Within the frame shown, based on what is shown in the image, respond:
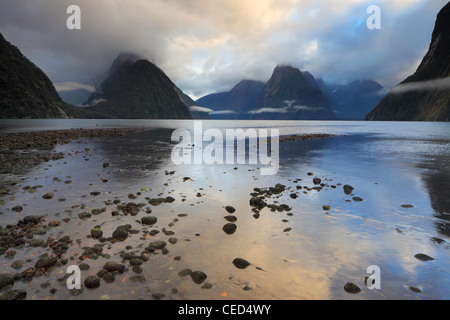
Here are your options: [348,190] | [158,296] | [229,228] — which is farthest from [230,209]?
[348,190]


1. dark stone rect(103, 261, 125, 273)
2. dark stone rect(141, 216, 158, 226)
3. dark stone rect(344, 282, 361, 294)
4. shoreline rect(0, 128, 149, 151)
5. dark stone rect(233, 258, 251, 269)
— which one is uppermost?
shoreline rect(0, 128, 149, 151)

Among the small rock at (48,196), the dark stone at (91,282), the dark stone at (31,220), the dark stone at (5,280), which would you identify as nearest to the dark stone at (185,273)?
the dark stone at (91,282)

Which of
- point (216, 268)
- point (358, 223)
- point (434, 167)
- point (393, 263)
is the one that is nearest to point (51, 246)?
point (216, 268)

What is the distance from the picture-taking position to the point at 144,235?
31.6ft

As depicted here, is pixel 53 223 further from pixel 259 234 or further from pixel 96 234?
pixel 259 234

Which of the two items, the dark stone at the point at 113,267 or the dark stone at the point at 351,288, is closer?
the dark stone at the point at 351,288

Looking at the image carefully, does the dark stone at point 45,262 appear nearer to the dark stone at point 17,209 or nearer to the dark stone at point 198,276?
the dark stone at point 198,276

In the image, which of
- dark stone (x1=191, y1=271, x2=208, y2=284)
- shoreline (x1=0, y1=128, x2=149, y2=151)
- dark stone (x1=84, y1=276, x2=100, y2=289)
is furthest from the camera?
shoreline (x1=0, y1=128, x2=149, y2=151)

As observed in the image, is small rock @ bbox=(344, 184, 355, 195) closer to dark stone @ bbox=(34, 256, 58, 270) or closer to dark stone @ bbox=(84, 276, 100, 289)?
dark stone @ bbox=(84, 276, 100, 289)

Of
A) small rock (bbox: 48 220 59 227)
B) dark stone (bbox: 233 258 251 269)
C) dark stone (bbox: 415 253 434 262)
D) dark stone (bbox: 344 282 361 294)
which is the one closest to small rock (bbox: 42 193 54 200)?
small rock (bbox: 48 220 59 227)

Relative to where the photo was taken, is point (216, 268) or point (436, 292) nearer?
point (436, 292)
